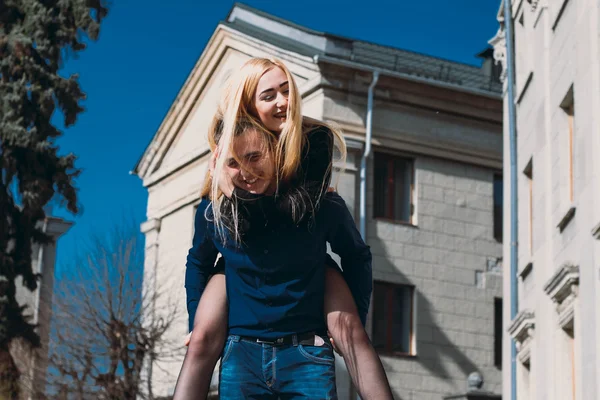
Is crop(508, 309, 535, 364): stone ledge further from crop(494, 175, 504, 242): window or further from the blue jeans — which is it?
the blue jeans

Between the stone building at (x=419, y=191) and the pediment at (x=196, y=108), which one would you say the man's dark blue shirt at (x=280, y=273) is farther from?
the pediment at (x=196, y=108)

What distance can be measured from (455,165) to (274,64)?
74.7ft

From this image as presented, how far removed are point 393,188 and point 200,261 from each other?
21.8 m

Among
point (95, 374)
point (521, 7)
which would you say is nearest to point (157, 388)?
point (95, 374)

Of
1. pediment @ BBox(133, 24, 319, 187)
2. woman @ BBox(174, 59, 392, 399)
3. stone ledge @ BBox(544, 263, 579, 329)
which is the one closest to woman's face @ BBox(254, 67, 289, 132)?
woman @ BBox(174, 59, 392, 399)

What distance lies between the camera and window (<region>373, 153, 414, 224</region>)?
1019 inches

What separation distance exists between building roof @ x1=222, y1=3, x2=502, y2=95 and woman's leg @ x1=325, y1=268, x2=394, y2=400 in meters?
20.8

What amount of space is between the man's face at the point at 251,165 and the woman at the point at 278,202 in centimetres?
2

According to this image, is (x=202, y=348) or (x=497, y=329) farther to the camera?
(x=497, y=329)

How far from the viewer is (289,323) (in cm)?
428

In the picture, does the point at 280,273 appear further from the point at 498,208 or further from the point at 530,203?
the point at 498,208

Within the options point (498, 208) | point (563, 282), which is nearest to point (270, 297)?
point (563, 282)

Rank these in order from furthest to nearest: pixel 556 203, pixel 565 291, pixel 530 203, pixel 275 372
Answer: pixel 530 203
pixel 556 203
pixel 565 291
pixel 275 372

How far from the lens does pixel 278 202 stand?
4316mm
